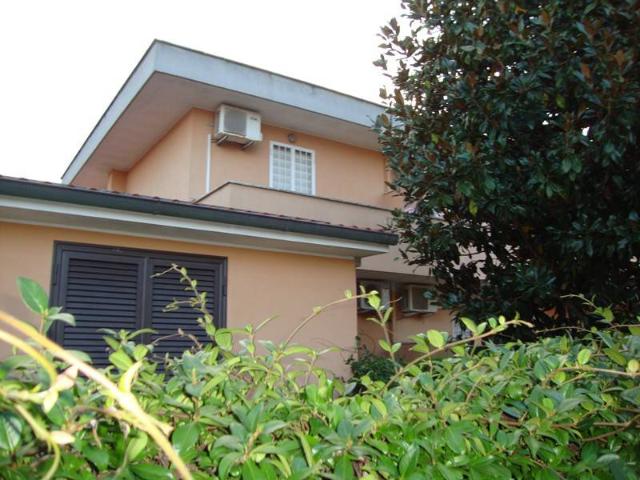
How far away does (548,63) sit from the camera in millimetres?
6109

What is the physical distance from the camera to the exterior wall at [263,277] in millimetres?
6504

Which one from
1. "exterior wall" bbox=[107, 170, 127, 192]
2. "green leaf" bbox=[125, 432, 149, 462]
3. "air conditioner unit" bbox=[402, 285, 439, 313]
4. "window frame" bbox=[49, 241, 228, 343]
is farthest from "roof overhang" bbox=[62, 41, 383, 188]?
"green leaf" bbox=[125, 432, 149, 462]

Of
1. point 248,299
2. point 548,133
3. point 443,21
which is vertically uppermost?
point 443,21

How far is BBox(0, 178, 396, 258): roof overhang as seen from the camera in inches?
239

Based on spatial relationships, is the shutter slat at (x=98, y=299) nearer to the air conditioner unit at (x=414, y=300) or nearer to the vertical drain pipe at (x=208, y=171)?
the vertical drain pipe at (x=208, y=171)

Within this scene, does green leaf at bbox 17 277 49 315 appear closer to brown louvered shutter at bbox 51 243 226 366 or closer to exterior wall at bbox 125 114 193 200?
brown louvered shutter at bbox 51 243 226 366

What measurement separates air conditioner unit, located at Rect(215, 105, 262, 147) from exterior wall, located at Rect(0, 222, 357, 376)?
4.06m

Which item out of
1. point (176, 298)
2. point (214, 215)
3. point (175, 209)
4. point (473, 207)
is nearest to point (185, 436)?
point (473, 207)

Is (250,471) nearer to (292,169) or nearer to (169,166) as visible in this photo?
(292,169)

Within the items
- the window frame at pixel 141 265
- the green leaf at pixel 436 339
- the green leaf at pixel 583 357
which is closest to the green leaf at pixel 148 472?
the green leaf at pixel 436 339

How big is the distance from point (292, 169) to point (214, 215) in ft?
19.4

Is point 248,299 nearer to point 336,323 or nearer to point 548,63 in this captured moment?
point 336,323

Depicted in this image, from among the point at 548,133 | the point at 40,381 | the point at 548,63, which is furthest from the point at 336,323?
the point at 40,381

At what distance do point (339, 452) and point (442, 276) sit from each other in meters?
5.97
